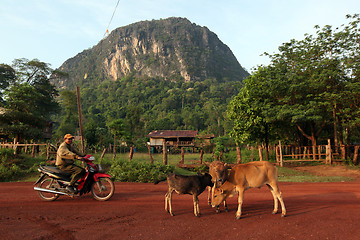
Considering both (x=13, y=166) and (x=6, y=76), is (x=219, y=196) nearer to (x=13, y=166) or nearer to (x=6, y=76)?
(x=13, y=166)

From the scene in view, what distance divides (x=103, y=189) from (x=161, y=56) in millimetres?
159613

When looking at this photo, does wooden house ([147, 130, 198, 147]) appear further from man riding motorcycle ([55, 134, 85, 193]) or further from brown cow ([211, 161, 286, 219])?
brown cow ([211, 161, 286, 219])

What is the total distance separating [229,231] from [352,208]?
4.34m

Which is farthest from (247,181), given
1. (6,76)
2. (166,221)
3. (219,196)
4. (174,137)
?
(6,76)

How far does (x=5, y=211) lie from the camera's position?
21.0ft

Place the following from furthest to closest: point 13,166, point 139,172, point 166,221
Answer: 1. point 13,166
2. point 139,172
3. point 166,221

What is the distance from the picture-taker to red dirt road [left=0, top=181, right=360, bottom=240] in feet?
15.5

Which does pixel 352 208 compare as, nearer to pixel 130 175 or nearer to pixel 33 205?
pixel 33 205

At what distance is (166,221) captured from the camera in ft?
18.0

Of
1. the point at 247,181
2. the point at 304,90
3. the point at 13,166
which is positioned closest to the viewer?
the point at 247,181

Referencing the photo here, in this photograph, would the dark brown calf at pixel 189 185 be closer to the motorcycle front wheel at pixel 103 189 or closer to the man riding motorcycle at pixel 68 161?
the motorcycle front wheel at pixel 103 189

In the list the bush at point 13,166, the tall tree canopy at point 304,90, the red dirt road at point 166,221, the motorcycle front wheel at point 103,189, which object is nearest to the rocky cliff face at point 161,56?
the tall tree canopy at point 304,90

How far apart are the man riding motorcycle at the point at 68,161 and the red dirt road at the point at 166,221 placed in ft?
2.48

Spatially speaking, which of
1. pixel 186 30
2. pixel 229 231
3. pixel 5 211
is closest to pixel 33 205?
pixel 5 211
